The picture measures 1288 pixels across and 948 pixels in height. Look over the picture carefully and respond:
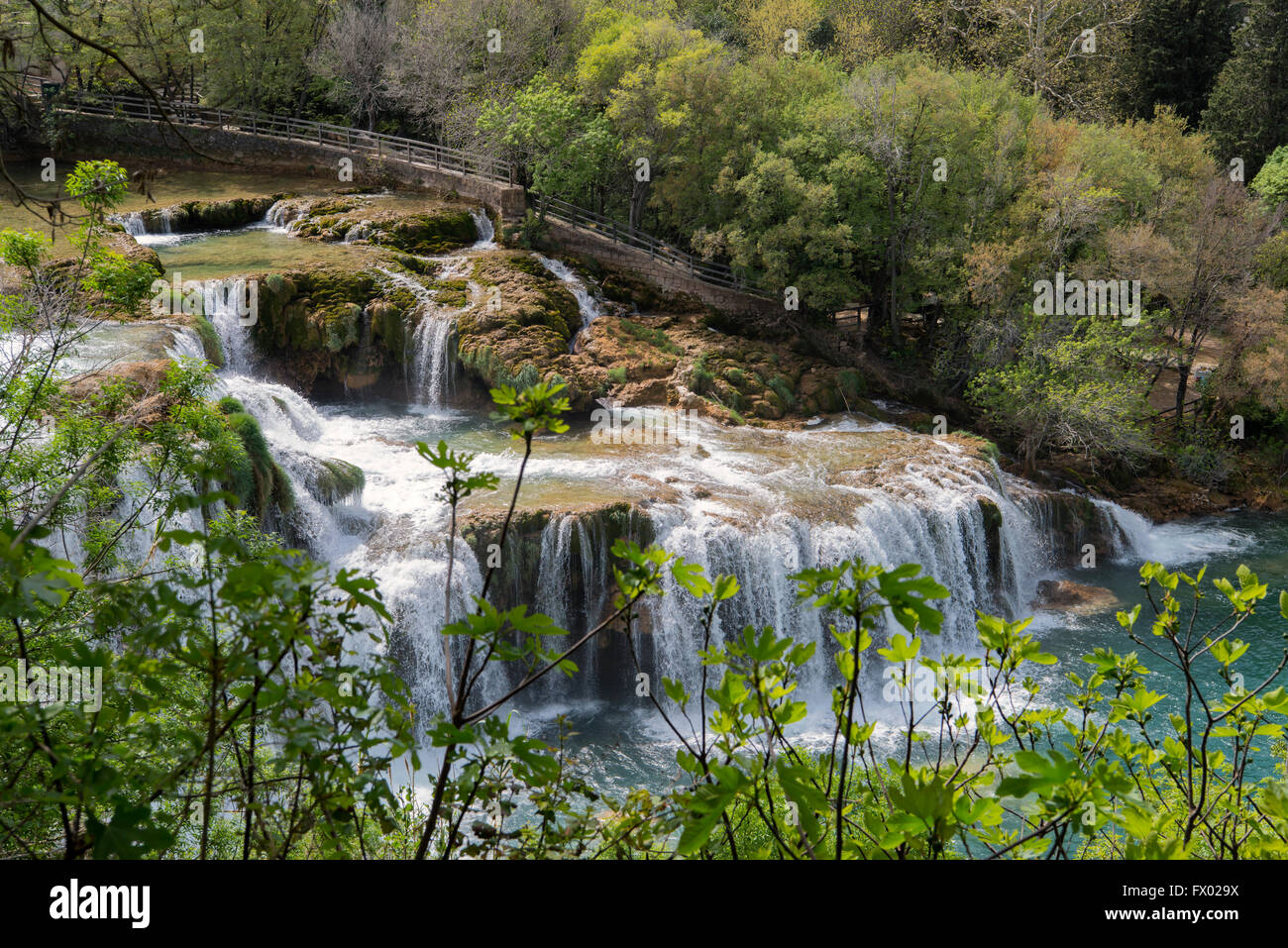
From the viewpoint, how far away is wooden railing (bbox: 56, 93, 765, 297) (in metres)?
23.9

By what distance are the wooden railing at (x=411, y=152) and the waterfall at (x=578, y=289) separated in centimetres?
163

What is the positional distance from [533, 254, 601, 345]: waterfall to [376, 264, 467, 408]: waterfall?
299 centimetres

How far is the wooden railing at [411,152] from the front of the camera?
2389 centimetres

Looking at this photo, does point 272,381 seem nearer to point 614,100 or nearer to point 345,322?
point 345,322

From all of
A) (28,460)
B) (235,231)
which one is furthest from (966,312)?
(28,460)

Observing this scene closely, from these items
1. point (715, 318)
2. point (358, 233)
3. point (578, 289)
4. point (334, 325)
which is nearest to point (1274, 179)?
point (715, 318)

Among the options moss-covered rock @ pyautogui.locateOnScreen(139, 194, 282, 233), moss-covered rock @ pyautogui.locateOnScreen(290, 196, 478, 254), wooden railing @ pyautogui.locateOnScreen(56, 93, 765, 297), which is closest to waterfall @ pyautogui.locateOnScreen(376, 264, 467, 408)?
moss-covered rock @ pyautogui.locateOnScreen(290, 196, 478, 254)

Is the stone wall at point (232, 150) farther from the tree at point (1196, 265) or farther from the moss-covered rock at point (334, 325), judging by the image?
the tree at point (1196, 265)

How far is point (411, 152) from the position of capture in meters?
26.6

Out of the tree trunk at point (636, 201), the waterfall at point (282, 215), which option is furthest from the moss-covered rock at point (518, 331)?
the waterfall at point (282, 215)

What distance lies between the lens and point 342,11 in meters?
28.2

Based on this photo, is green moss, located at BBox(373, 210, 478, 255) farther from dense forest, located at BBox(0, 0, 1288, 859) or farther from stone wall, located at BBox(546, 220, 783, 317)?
stone wall, located at BBox(546, 220, 783, 317)

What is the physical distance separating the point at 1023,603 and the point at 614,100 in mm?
15347

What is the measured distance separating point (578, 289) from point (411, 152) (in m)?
8.30
